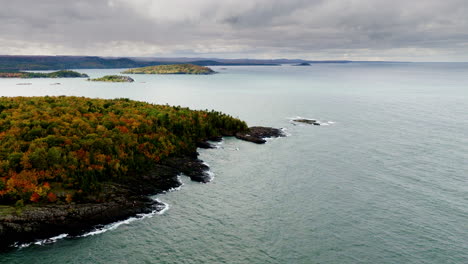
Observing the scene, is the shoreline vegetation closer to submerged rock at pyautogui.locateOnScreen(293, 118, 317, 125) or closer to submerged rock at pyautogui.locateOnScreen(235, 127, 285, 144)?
submerged rock at pyautogui.locateOnScreen(235, 127, 285, 144)

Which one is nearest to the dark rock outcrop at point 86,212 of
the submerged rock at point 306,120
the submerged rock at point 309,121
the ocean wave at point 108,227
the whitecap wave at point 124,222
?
the ocean wave at point 108,227

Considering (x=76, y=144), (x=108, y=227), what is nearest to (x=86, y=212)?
(x=108, y=227)

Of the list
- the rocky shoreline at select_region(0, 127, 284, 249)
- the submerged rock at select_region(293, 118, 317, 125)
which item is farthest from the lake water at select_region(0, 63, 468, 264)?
the submerged rock at select_region(293, 118, 317, 125)

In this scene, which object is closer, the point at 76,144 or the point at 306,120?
the point at 76,144

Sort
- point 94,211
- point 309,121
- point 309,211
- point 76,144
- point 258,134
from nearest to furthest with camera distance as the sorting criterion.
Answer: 1. point 94,211
2. point 309,211
3. point 76,144
4. point 258,134
5. point 309,121

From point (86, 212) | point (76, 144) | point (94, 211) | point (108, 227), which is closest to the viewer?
point (108, 227)


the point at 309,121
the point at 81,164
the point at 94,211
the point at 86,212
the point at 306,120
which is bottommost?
the point at 94,211

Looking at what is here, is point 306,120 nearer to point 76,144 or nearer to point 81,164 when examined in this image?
point 76,144
